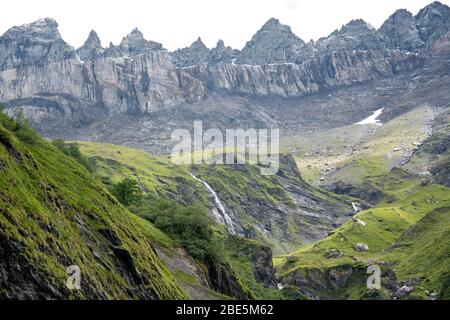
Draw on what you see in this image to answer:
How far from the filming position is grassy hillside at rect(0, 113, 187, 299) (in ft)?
145

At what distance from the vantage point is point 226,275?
96.9m

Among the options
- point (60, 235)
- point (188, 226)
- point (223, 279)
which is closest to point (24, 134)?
point (60, 235)

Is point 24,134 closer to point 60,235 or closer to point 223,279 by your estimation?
point 60,235

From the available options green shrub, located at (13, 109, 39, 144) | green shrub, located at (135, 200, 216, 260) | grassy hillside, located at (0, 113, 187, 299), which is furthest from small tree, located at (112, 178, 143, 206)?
green shrub, located at (13, 109, 39, 144)

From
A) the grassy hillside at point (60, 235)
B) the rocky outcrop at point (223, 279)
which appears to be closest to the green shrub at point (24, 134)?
the grassy hillside at point (60, 235)

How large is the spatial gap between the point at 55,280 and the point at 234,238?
130489 mm

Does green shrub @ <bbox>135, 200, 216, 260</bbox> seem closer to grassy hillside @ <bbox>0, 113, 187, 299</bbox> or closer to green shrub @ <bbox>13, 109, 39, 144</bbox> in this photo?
grassy hillside @ <bbox>0, 113, 187, 299</bbox>

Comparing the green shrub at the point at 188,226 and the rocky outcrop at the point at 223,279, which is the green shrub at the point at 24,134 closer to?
the green shrub at the point at 188,226

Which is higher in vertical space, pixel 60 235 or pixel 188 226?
pixel 60 235

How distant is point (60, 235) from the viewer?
51219mm

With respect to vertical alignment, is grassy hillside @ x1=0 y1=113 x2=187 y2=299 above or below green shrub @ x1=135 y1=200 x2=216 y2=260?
above

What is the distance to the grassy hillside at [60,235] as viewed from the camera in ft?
145

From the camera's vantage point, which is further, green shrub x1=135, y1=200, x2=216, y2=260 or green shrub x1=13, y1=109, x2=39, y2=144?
green shrub x1=135, y1=200, x2=216, y2=260
